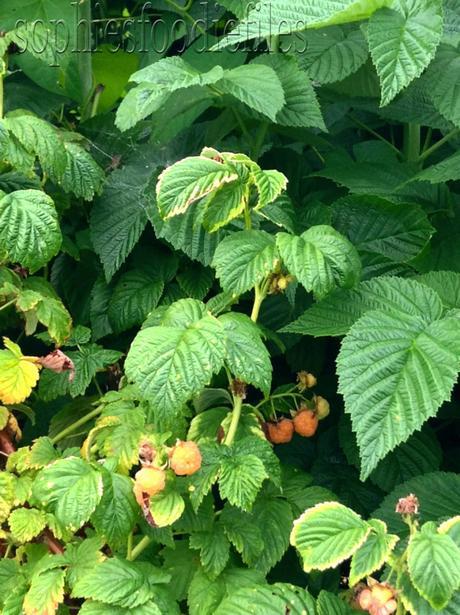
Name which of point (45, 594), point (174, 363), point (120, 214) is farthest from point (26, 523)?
point (120, 214)

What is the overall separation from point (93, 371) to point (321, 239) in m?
0.41

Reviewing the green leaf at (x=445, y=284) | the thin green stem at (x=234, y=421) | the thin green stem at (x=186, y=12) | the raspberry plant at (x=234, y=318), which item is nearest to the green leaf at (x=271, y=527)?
the raspberry plant at (x=234, y=318)

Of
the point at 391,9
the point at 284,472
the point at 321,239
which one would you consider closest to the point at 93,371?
the point at 284,472

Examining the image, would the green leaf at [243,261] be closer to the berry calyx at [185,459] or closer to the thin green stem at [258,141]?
the berry calyx at [185,459]

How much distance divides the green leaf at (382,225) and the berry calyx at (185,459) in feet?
1.44

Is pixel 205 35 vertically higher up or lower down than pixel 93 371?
higher up

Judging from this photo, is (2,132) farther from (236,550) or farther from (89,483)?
(236,550)

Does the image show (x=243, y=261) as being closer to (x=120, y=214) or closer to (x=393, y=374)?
(x=393, y=374)

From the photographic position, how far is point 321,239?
3.43ft

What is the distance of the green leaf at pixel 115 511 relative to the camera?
3.22 ft

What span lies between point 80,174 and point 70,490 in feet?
1.89

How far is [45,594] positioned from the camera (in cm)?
102

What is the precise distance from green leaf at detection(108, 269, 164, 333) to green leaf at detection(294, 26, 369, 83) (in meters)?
0.40

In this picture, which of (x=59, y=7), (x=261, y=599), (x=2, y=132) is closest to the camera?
(x=261, y=599)
